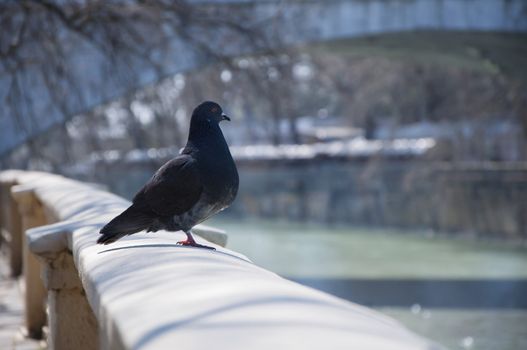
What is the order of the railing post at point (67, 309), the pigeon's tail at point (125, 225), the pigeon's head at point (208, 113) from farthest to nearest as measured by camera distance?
the pigeon's head at point (208, 113) → the railing post at point (67, 309) → the pigeon's tail at point (125, 225)

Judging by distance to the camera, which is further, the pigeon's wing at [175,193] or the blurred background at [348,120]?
the blurred background at [348,120]

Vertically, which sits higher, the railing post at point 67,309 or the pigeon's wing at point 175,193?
the pigeon's wing at point 175,193

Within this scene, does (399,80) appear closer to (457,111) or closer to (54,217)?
(457,111)

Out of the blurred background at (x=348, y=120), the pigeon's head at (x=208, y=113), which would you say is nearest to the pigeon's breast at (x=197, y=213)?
the pigeon's head at (x=208, y=113)

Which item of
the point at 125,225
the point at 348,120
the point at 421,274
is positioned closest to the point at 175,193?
the point at 125,225

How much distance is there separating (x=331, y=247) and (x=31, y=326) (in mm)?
20392

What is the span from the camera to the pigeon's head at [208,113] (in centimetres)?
364

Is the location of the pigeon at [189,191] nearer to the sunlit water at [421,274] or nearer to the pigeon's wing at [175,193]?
the pigeon's wing at [175,193]

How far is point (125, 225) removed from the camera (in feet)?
10.3

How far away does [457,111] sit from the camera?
28453 mm

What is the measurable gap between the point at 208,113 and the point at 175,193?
17.1 inches

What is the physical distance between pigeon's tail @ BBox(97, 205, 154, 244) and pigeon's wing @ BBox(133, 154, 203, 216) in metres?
0.05

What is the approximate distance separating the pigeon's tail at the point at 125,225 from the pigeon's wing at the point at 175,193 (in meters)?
0.05

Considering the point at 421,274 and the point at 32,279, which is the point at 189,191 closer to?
the point at 32,279
